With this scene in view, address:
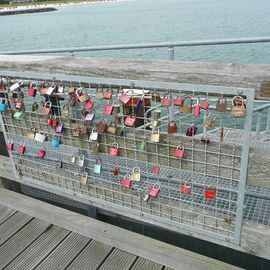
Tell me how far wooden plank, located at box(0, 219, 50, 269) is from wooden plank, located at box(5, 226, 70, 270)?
0.04 meters

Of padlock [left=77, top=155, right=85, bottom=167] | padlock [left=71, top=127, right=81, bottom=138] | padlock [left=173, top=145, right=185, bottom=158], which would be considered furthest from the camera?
padlock [left=77, top=155, right=85, bottom=167]

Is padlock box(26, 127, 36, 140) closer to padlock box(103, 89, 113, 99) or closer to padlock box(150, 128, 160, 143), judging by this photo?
padlock box(103, 89, 113, 99)

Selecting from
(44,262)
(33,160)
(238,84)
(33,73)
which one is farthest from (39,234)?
(238,84)

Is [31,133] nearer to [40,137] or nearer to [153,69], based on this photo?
[40,137]

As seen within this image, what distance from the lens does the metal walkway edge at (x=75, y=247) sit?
97.9 inches

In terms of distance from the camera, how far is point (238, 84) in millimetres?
1766

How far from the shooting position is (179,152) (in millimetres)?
2047

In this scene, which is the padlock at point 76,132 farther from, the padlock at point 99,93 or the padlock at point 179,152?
the padlock at point 179,152

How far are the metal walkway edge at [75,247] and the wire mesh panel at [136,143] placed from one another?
226 mm

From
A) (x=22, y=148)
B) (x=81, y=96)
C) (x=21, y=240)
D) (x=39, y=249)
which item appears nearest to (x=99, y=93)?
(x=81, y=96)

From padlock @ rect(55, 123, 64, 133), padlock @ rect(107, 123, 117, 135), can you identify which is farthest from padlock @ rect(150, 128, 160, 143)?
padlock @ rect(55, 123, 64, 133)

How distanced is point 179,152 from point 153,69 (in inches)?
20.1

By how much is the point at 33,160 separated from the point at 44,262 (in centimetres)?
89

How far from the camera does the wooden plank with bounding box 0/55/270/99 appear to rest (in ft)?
5.88
